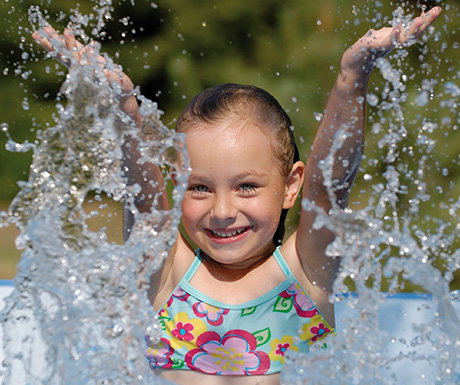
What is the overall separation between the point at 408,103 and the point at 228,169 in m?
2.13

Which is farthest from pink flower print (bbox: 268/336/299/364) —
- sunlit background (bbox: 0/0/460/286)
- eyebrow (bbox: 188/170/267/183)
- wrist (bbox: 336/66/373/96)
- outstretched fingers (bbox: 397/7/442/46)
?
sunlit background (bbox: 0/0/460/286)

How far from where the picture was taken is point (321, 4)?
3738mm

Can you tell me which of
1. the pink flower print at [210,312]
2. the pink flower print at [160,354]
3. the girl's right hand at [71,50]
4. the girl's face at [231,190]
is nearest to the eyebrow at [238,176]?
the girl's face at [231,190]

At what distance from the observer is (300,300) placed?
67.9 inches

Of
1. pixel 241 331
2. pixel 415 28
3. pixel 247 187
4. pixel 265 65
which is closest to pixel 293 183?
pixel 247 187

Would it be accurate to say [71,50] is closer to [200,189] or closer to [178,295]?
[200,189]

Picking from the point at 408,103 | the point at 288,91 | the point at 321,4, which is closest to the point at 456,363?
the point at 408,103

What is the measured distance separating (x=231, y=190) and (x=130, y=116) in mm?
294

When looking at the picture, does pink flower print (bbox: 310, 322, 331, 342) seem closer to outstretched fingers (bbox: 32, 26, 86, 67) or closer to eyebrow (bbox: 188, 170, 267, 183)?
eyebrow (bbox: 188, 170, 267, 183)

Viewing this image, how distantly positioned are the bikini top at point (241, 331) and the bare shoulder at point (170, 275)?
4cm

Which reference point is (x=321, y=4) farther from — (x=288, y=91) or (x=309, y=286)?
(x=309, y=286)

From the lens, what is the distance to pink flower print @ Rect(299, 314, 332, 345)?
1.71m

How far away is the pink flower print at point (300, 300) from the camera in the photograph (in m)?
1.72

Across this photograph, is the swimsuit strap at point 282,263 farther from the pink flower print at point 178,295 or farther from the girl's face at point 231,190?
the pink flower print at point 178,295
